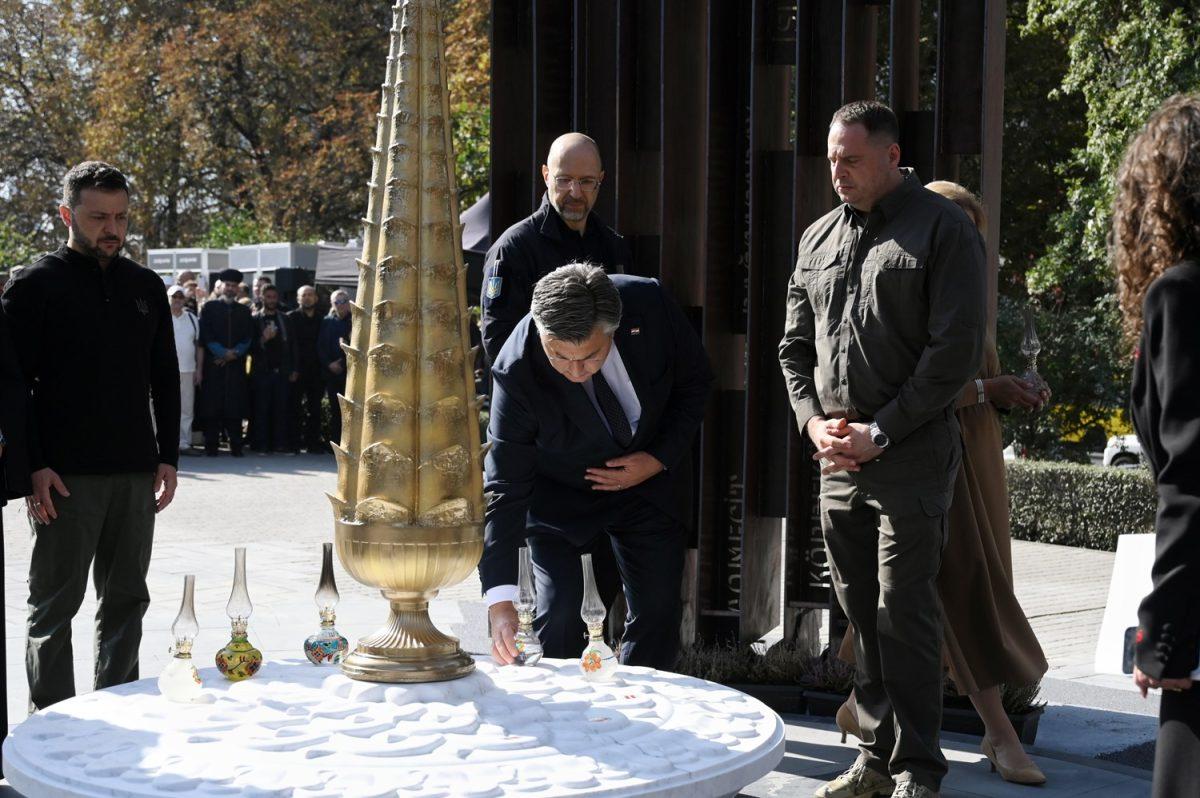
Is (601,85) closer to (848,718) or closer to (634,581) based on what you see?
(634,581)

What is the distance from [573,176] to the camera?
19.0 ft

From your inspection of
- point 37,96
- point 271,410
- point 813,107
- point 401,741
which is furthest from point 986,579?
point 37,96

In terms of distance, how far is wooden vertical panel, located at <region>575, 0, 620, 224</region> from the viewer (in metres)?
6.76

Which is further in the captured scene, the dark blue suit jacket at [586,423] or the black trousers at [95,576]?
the black trousers at [95,576]

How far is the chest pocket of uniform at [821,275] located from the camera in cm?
487

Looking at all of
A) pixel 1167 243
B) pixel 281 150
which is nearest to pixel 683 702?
pixel 1167 243

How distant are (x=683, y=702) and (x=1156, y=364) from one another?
133cm

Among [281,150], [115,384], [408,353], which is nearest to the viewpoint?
[408,353]

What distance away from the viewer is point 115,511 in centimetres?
554

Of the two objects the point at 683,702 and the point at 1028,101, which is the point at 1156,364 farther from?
the point at 1028,101

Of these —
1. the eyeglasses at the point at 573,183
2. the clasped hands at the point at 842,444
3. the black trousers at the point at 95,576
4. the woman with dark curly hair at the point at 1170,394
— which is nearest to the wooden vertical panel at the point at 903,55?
the eyeglasses at the point at 573,183

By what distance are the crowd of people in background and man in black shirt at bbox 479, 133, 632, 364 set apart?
1279 cm

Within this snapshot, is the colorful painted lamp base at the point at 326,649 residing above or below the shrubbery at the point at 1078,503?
above

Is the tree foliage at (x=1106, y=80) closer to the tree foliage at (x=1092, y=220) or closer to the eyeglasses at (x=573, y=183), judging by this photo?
the tree foliage at (x=1092, y=220)
